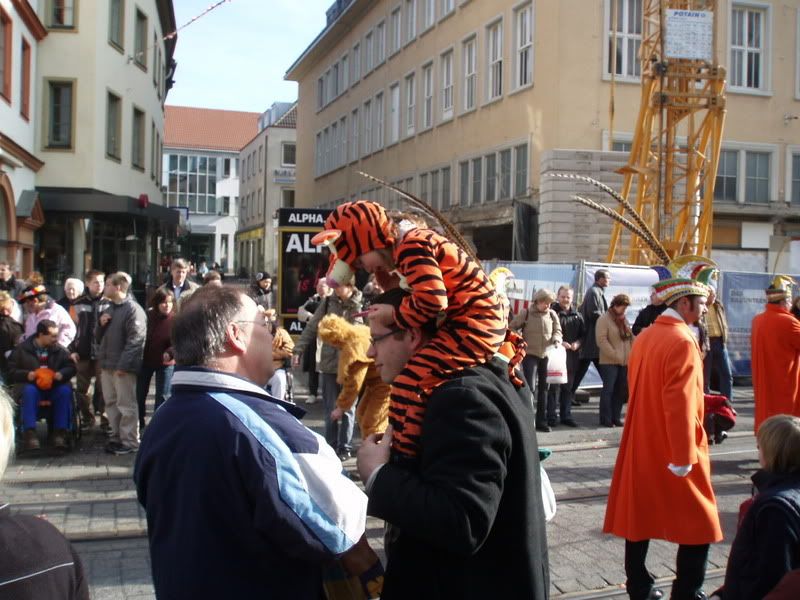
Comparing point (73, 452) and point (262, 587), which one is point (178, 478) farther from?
point (73, 452)

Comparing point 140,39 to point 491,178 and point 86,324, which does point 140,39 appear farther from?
point 86,324

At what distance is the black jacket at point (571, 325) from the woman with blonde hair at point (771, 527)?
27.8 feet

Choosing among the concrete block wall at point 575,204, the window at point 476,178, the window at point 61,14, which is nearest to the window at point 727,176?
the concrete block wall at point 575,204

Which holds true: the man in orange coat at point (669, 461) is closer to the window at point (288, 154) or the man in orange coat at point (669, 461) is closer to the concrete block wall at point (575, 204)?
the concrete block wall at point (575, 204)

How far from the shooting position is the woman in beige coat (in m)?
11.2

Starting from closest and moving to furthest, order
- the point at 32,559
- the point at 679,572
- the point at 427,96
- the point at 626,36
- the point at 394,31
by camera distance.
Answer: the point at 32,559
the point at 679,572
the point at 626,36
the point at 427,96
the point at 394,31

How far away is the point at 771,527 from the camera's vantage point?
3.05m

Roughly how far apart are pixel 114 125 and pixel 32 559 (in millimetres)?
25993

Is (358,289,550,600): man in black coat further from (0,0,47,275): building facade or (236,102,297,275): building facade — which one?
(236,102,297,275): building facade

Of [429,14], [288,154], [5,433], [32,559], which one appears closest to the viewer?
[32,559]

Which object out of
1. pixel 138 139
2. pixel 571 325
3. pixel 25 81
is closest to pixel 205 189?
pixel 138 139

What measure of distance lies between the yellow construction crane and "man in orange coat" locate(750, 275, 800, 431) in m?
12.8

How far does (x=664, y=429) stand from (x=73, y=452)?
6630 millimetres

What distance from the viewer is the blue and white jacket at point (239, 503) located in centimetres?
217
